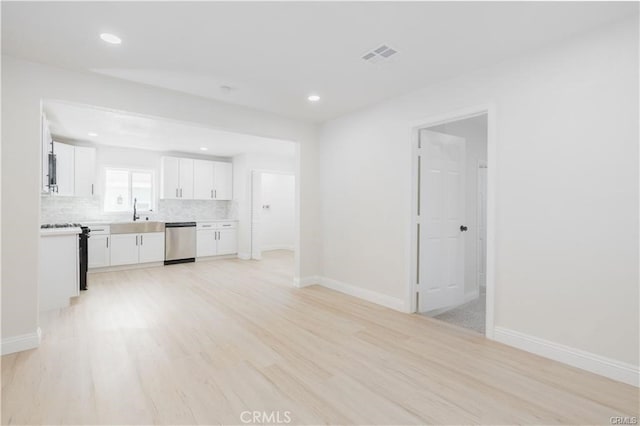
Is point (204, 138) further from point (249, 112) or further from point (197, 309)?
point (197, 309)

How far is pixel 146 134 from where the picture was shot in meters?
5.52

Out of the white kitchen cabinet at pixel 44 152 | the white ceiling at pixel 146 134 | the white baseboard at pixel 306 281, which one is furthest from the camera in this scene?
the white baseboard at pixel 306 281

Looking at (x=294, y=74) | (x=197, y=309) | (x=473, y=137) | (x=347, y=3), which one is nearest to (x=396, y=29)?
(x=347, y=3)

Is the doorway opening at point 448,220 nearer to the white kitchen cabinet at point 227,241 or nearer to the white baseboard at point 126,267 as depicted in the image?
the white kitchen cabinet at point 227,241

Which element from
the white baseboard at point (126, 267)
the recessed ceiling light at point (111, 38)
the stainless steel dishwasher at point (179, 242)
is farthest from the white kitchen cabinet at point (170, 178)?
the recessed ceiling light at point (111, 38)

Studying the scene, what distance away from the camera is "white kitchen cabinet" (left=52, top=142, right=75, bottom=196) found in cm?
538

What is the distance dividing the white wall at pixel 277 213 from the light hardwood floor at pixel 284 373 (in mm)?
5563

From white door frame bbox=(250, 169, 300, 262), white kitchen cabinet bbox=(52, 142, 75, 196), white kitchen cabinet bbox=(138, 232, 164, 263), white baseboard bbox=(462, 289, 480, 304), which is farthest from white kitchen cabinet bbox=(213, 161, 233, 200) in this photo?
white baseboard bbox=(462, 289, 480, 304)

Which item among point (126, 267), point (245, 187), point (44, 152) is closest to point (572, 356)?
point (44, 152)

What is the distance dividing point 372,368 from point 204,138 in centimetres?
509

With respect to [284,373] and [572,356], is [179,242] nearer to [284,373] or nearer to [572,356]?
[284,373]

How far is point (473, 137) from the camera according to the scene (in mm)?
4410

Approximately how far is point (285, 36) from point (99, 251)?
545 cm

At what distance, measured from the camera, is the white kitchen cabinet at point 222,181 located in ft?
25.1
